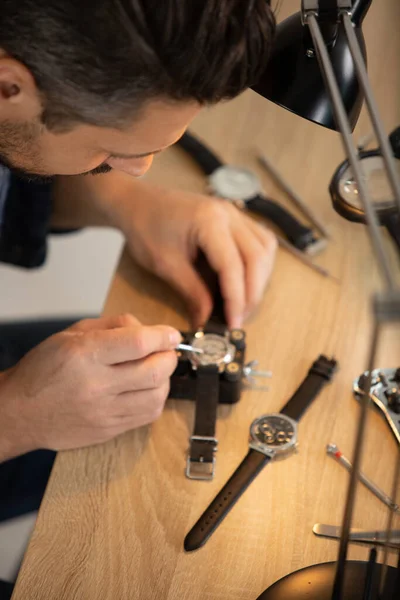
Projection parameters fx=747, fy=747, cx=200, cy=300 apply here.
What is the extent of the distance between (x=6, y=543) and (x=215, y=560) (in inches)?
43.4

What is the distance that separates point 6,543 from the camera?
6.02 ft

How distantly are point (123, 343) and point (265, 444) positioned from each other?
0.23 m

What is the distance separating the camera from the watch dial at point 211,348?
105cm

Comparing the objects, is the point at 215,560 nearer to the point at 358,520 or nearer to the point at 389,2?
the point at 358,520

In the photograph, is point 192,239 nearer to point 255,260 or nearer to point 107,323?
point 255,260

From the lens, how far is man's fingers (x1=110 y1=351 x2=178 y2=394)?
985 mm

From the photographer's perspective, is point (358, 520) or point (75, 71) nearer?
point (75, 71)

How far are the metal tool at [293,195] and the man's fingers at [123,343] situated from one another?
45cm

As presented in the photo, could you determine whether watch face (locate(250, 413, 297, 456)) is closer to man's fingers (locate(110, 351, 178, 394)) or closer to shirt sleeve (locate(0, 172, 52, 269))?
man's fingers (locate(110, 351, 178, 394))

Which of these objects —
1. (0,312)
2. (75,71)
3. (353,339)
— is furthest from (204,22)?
(0,312)

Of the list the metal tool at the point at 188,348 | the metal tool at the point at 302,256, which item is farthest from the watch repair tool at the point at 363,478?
the metal tool at the point at 302,256

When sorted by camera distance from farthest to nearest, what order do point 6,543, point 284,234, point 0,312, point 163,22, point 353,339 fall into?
point 0,312 < point 6,543 < point 284,234 < point 353,339 < point 163,22

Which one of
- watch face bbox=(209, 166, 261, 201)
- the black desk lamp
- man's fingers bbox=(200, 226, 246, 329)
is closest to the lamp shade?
the black desk lamp

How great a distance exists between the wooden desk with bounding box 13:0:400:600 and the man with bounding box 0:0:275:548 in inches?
1.9
